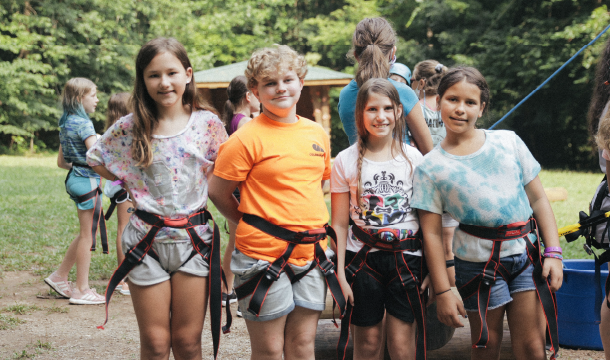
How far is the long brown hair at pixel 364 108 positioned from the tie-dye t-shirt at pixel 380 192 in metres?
0.03

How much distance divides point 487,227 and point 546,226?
291 mm

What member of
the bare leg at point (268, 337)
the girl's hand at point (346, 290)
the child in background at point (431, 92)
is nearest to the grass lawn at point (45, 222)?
the child in background at point (431, 92)

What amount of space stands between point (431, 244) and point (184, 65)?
141cm

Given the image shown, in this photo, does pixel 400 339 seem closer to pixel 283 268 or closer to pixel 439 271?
pixel 439 271

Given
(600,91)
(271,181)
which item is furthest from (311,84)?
(271,181)

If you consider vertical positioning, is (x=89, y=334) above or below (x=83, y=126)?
below

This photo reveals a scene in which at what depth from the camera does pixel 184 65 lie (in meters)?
2.60

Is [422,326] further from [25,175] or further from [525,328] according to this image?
[25,175]

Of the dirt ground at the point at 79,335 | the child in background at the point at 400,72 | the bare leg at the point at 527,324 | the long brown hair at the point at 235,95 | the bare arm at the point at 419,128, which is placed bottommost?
the dirt ground at the point at 79,335

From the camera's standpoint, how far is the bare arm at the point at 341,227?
252 cm

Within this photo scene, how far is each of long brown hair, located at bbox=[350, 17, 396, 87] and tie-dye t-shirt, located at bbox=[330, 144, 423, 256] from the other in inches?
20.1

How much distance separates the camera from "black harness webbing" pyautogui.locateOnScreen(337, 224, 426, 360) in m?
2.53

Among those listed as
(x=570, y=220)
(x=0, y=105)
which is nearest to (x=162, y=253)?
(x=570, y=220)

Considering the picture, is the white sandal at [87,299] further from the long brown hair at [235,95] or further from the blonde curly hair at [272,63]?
the blonde curly hair at [272,63]
